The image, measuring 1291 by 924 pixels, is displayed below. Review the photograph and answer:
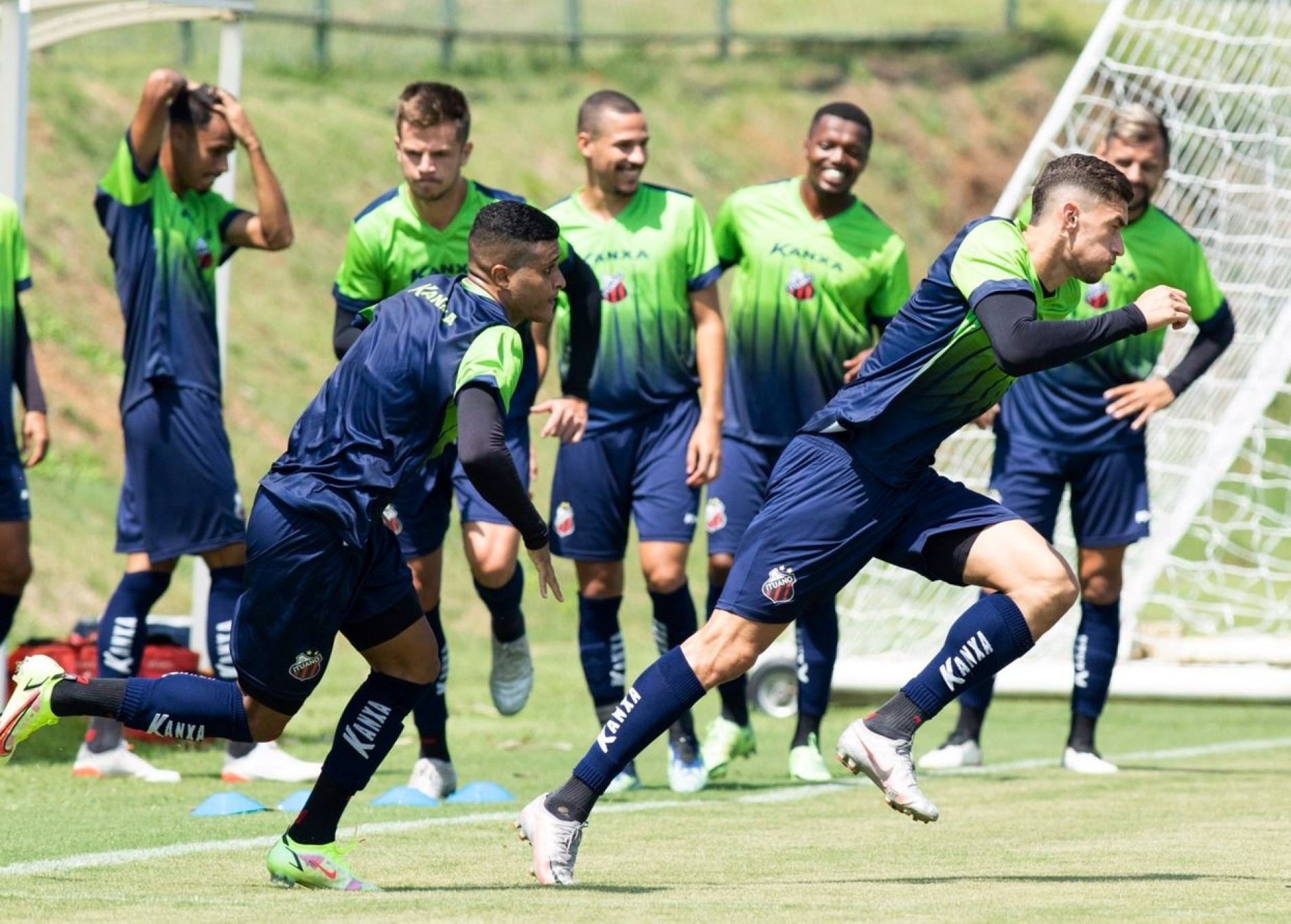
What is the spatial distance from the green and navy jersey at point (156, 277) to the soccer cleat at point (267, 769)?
1509 mm

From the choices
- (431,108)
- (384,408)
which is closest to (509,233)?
(384,408)

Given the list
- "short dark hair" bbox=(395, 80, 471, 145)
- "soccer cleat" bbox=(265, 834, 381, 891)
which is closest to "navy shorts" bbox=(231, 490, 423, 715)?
"soccer cleat" bbox=(265, 834, 381, 891)

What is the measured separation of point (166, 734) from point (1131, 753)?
5.71m

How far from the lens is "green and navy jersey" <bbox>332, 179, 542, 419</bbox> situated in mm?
7809

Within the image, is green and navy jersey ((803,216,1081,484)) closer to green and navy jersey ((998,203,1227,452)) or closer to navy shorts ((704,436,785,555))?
navy shorts ((704,436,785,555))

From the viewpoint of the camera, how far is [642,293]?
8234 mm

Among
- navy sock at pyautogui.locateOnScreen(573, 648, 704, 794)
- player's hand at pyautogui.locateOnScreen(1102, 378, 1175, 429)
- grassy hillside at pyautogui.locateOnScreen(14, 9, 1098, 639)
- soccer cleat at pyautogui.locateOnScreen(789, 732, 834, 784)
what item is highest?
player's hand at pyautogui.locateOnScreen(1102, 378, 1175, 429)

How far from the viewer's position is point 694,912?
192 inches

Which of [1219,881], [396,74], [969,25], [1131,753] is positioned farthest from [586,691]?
[969,25]

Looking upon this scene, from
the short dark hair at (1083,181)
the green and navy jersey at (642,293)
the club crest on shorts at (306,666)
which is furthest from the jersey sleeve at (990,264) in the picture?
the green and navy jersey at (642,293)

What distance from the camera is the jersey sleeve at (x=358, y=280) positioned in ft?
25.7

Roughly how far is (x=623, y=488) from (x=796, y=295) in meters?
1.14

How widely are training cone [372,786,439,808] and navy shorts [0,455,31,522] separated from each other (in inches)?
74.9

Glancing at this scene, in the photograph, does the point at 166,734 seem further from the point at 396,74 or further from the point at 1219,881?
the point at 396,74
